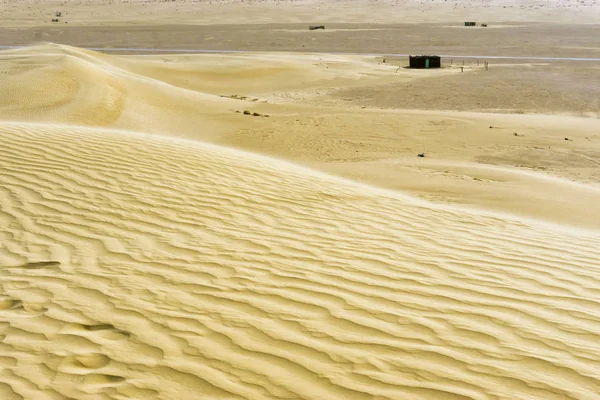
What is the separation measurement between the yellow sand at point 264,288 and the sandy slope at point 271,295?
0.05 ft

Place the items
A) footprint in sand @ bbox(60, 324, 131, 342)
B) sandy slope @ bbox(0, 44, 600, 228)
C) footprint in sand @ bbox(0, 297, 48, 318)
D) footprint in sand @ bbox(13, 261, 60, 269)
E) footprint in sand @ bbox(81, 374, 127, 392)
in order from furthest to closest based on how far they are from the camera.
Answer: sandy slope @ bbox(0, 44, 600, 228) → footprint in sand @ bbox(13, 261, 60, 269) → footprint in sand @ bbox(0, 297, 48, 318) → footprint in sand @ bbox(60, 324, 131, 342) → footprint in sand @ bbox(81, 374, 127, 392)

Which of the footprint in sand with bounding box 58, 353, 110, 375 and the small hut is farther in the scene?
the small hut

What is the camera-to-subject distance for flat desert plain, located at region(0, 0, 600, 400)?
3672mm

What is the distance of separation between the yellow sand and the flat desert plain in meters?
0.02

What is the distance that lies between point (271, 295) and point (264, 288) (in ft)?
0.46

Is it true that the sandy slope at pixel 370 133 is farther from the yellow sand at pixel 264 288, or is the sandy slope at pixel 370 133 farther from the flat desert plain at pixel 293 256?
the yellow sand at pixel 264 288

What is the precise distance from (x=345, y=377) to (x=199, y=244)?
8.19ft

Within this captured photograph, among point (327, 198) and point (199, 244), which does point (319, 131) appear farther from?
point (199, 244)

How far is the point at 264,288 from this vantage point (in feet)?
15.7

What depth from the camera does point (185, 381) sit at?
3543mm

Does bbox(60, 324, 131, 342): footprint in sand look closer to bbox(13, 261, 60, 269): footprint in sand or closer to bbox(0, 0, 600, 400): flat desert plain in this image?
bbox(0, 0, 600, 400): flat desert plain

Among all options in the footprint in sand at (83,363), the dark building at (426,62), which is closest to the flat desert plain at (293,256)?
the footprint in sand at (83,363)

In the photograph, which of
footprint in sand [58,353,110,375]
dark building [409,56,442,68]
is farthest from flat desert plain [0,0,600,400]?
dark building [409,56,442,68]

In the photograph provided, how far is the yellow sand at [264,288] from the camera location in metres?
3.61
